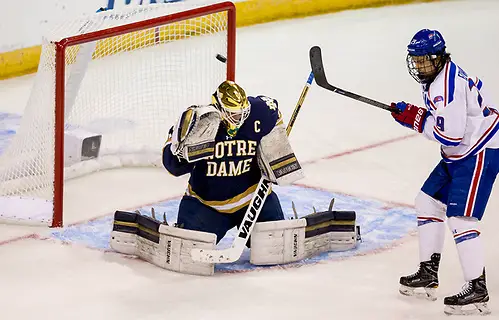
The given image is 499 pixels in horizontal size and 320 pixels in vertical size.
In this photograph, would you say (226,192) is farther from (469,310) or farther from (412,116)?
(469,310)

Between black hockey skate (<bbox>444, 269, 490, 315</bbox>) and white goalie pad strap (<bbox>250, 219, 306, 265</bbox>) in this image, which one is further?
white goalie pad strap (<bbox>250, 219, 306, 265</bbox>)

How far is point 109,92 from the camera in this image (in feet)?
19.8

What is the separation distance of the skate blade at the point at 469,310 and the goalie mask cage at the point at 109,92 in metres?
1.83

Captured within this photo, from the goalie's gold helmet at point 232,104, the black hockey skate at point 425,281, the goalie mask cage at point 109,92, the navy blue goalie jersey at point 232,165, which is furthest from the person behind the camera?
the goalie mask cage at point 109,92

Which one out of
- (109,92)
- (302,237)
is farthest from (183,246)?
(109,92)

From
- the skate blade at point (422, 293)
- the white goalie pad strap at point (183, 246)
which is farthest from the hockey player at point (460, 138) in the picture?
the white goalie pad strap at point (183, 246)

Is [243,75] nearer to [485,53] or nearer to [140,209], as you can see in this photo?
[485,53]

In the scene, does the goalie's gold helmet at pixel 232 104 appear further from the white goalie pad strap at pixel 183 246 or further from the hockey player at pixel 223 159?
the white goalie pad strap at pixel 183 246

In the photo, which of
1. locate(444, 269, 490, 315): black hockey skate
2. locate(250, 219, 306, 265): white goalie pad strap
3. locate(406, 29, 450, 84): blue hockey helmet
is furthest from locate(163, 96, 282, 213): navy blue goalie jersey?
locate(444, 269, 490, 315): black hockey skate

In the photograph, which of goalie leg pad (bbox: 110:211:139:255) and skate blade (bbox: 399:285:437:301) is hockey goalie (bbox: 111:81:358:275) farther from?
skate blade (bbox: 399:285:437:301)

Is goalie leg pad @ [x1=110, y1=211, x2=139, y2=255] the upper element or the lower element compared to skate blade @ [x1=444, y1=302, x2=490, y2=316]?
upper

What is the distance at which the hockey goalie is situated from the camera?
4605 mm

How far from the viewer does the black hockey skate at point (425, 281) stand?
447cm

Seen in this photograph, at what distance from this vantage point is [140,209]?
5.55m
